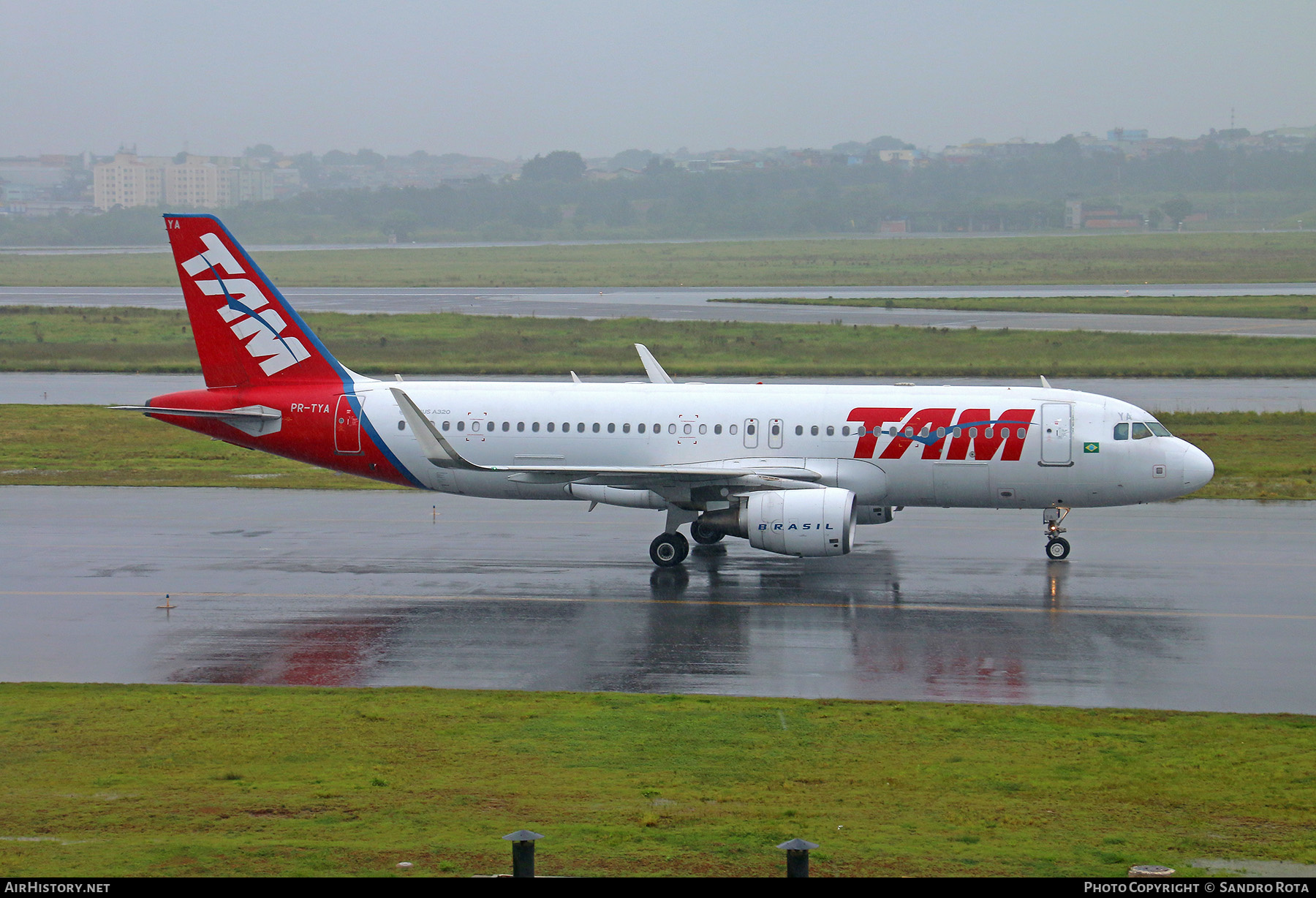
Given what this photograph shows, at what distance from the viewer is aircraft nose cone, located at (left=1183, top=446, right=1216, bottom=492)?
28219 mm

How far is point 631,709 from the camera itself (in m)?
18.5

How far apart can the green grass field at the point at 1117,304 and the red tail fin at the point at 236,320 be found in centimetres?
6615

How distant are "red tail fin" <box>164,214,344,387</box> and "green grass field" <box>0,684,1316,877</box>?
1231 cm

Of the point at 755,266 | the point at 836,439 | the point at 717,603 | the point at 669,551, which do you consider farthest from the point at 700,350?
the point at 755,266

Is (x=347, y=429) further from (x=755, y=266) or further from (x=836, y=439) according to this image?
(x=755, y=266)

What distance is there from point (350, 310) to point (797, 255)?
96.4 meters

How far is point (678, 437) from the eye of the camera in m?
29.4

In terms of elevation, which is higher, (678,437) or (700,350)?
(700,350)

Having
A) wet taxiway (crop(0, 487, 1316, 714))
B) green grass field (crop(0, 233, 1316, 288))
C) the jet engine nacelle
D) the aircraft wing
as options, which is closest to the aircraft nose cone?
wet taxiway (crop(0, 487, 1316, 714))

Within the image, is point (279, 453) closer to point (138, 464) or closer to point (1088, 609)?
point (138, 464)

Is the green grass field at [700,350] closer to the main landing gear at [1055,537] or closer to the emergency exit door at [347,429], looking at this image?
the main landing gear at [1055,537]

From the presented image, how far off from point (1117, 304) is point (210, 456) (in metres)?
68.4

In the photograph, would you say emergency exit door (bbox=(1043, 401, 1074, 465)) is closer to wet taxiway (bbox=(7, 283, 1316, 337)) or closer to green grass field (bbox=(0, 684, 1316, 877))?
green grass field (bbox=(0, 684, 1316, 877))
